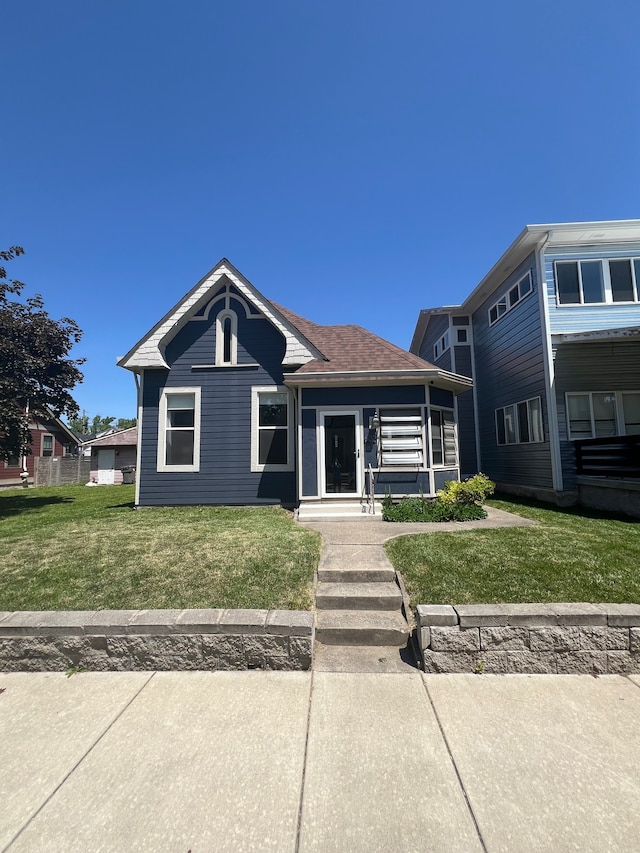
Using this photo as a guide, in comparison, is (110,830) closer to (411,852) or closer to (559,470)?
(411,852)

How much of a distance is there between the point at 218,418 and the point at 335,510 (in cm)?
407

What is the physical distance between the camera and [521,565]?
4934 mm

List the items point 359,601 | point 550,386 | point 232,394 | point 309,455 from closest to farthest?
point 359,601
point 309,455
point 232,394
point 550,386

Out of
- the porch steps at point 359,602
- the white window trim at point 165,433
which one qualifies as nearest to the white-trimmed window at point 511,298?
the white window trim at point 165,433

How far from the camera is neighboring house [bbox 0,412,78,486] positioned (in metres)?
24.3

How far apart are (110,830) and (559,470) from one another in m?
11.5

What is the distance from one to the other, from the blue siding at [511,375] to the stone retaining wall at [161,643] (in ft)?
33.0

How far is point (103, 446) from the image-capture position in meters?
27.7

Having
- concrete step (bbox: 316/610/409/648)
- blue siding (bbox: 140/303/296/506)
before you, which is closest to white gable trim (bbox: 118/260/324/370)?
blue siding (bbox: 140/303/296/506)

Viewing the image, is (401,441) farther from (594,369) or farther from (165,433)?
(165,433)

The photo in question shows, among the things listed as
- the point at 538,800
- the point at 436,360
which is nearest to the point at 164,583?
the point at 538,800

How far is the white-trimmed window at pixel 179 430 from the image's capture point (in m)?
10.8

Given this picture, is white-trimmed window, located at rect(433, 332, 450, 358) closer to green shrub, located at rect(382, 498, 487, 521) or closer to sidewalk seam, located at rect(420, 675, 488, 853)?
green shrub, located at rect(382, 498, 487, 521)

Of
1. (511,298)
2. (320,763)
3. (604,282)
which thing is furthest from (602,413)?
(320,763)
